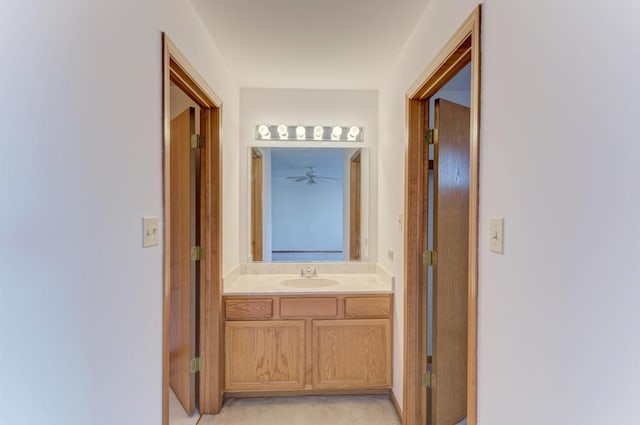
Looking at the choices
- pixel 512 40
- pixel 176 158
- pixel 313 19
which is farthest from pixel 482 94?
pixel 176 158

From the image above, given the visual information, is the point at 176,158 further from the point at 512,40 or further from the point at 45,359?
the point at 512,40

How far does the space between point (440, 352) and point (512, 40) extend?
1696 mm

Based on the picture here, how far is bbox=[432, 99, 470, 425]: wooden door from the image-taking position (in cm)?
197

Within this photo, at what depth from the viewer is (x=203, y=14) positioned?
1.80 metres

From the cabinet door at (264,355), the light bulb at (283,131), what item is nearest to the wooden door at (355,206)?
the light bulb at (283,131)

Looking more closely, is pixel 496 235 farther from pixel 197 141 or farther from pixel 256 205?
pixel 256 205

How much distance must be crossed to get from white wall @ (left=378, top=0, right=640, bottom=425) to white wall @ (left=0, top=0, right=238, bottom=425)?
1.21 meters

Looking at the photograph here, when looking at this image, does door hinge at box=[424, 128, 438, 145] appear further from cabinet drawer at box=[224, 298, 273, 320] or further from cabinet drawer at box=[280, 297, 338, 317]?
cabinet drawer at box=[224, 298, 273, 320]

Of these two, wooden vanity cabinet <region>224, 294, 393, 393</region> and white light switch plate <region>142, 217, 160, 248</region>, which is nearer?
white light switch plate <region>142, 217, 160, 248</region>

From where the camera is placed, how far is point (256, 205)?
295 cm

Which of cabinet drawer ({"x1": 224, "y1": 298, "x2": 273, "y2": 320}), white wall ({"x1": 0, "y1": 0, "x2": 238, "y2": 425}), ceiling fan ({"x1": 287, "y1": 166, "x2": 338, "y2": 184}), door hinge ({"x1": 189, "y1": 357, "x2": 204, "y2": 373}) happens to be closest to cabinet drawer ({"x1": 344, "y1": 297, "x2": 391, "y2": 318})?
cabinet drawer ({"x1": 224, "y1": 298, "x2": 273, "y2": 320})

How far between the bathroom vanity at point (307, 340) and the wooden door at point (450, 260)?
0.43 m

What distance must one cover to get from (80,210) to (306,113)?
2.21m

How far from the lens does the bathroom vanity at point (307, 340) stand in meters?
2.33
